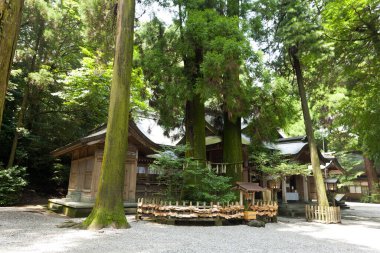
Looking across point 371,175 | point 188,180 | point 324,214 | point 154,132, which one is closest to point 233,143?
point 188,180

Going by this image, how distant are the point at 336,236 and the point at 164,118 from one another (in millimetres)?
8279

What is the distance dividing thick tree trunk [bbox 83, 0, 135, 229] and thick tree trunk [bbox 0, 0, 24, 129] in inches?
248

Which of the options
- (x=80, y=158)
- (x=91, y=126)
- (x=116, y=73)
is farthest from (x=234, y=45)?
(x=91, y=126)

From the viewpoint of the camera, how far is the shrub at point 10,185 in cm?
1448

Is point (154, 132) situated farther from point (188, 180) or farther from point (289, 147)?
point (289, 147)

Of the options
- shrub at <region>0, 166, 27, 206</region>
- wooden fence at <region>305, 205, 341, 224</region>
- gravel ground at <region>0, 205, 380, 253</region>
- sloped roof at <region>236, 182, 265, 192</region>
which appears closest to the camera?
gravel ground at <region>0, 205, 380, 253</region>

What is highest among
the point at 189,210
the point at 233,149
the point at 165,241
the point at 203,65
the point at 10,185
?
the point at 203,65

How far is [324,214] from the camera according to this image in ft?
38.1

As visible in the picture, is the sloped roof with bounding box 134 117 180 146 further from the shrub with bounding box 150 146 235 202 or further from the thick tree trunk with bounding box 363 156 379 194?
the thick tree trunk with bounding box 363 156 379 194

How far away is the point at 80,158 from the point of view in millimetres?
14758

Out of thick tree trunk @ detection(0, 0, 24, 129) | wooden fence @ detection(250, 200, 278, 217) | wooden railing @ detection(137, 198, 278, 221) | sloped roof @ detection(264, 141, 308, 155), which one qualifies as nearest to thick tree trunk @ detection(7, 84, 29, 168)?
wooden railing @ detection(137, 198, 278, 221)

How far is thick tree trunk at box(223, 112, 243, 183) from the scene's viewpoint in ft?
38.1

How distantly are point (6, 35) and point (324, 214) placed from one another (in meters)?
12.9

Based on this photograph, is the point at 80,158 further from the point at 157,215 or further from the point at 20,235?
the point at 20,235
